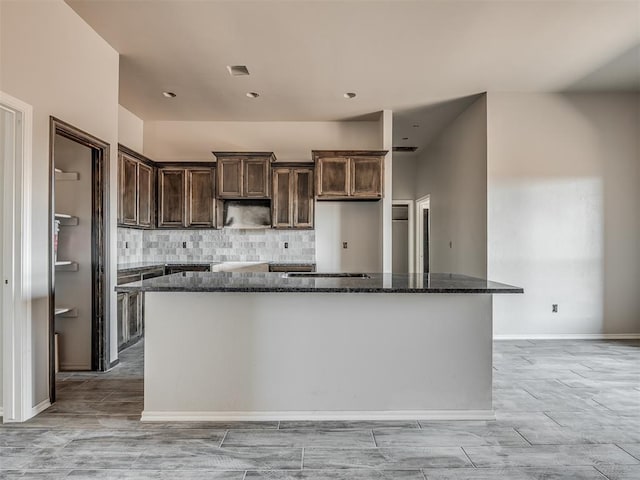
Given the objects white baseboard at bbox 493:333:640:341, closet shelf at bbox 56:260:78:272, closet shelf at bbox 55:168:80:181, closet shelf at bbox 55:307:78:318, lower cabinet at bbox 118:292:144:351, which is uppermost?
closet shelf at bbox 55:168:80:181

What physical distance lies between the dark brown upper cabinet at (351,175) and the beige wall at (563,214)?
1416mm

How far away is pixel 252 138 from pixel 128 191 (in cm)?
202

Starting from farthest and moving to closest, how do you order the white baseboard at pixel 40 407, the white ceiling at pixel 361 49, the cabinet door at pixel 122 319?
the cabinet door at pixel 122 319 < the white ceiling at pixel 361 49 < the white baseboard at pixel 40 407

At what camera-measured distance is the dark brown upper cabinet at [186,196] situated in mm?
5512

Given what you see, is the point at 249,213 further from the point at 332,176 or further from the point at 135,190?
the point at 135,190

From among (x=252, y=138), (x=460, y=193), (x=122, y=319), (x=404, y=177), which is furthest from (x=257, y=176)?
(x=404, y=177)

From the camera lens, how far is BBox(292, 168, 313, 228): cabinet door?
18.2 ft

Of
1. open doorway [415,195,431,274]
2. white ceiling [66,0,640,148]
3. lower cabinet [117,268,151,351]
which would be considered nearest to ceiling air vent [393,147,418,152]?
open doorway [415,195,431,274]

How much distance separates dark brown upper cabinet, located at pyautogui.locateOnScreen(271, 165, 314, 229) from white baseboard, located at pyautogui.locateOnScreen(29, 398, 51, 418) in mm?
3337

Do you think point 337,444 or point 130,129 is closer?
point 337,444

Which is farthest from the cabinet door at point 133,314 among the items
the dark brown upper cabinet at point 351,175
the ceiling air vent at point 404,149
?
Answer: the ceiling air vent at point 404,149

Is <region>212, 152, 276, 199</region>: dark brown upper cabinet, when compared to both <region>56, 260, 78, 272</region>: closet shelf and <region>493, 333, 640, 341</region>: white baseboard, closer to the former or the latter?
<region>56, 260, 78, 272</region>: closet shelf

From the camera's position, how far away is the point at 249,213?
5.82 meters

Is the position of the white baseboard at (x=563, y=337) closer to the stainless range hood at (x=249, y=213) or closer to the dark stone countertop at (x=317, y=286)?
the dark stone countertop at (x=317, y=286)
